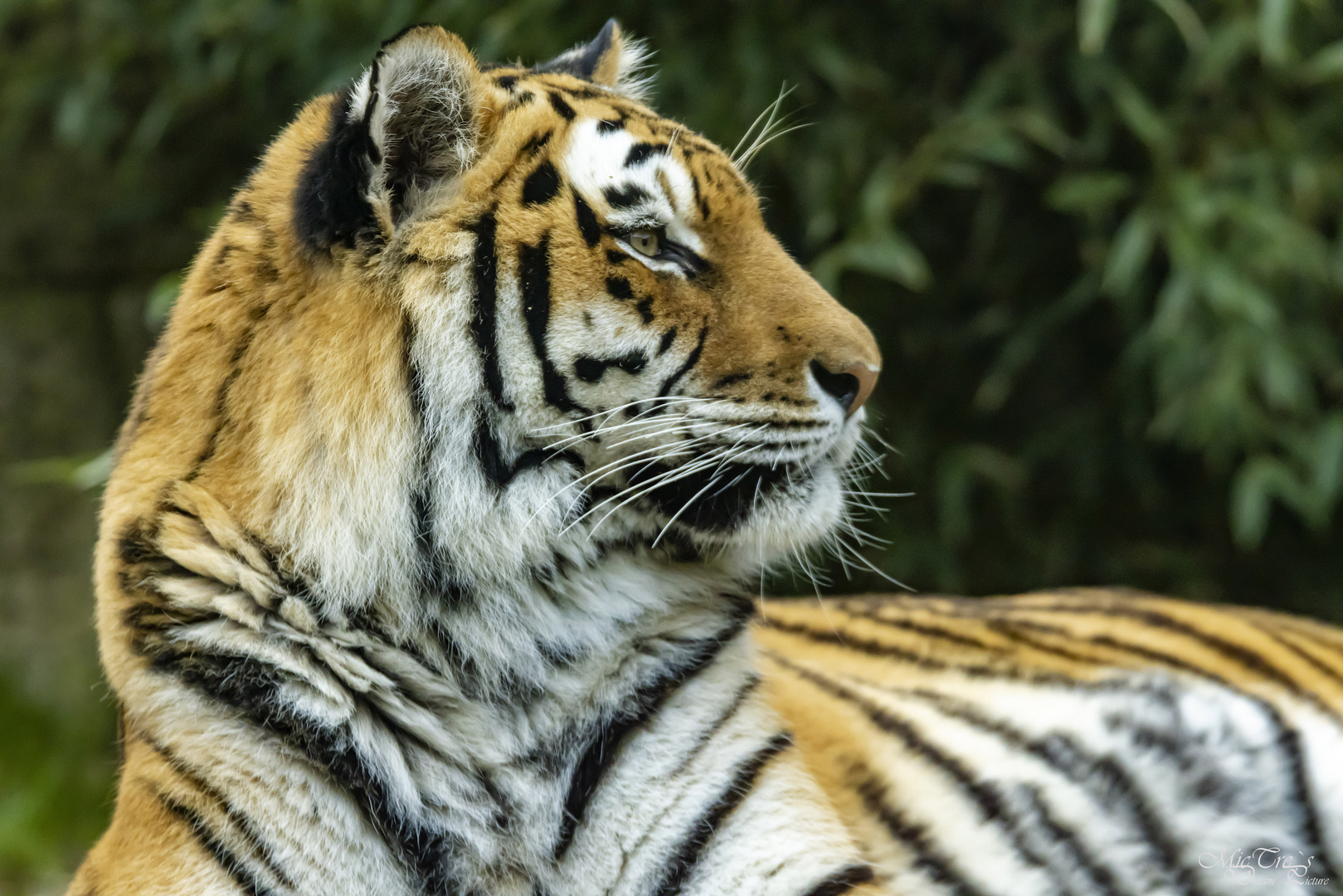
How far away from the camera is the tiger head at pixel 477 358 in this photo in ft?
3.69

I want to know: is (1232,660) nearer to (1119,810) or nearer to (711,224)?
(1119,810)

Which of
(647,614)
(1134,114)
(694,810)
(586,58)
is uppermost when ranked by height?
(1134,114)

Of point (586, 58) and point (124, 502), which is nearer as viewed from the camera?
point (124, 502)

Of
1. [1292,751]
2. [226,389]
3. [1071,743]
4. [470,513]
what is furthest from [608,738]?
[1292,751]

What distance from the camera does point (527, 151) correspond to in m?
1.19

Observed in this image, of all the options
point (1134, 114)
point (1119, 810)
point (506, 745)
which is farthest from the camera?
point (1134, 114)

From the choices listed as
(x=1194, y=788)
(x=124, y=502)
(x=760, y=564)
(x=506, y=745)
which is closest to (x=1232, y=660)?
(x=1194, y=788)

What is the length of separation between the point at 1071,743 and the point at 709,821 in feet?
1.98

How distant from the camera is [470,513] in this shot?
3.76 feet

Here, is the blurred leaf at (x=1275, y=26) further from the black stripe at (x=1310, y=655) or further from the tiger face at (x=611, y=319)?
the tiger face at (x=611, y=319)

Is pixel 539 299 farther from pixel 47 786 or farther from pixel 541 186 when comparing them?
pixel 47 786

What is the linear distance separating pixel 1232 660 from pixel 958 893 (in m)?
0.58

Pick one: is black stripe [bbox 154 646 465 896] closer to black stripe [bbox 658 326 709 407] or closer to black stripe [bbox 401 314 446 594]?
black stripe [bbox 401 314 446 594]

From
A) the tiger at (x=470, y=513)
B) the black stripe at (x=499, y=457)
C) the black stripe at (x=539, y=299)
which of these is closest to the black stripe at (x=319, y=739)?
the tiger at (x=470, y=513)
